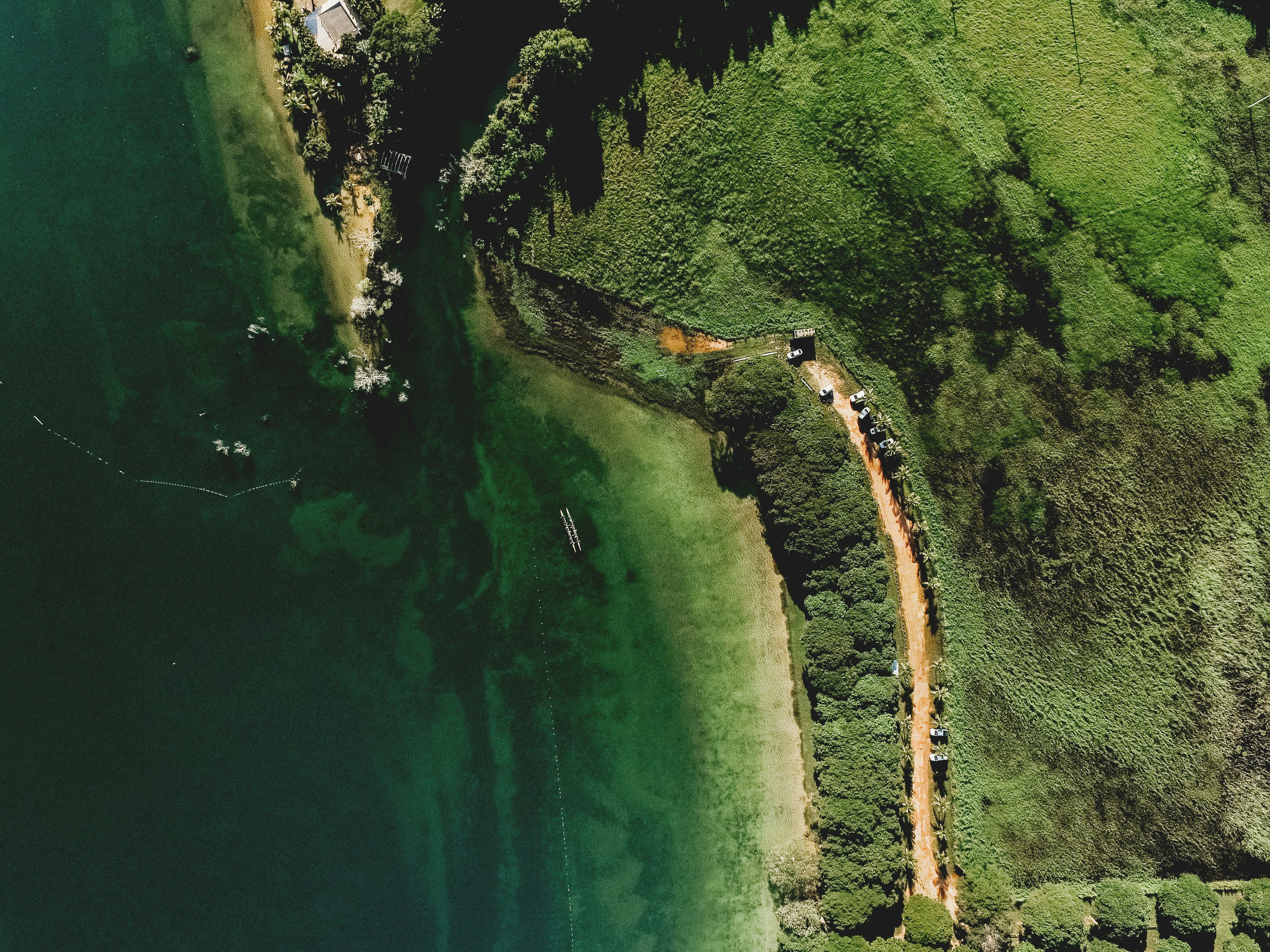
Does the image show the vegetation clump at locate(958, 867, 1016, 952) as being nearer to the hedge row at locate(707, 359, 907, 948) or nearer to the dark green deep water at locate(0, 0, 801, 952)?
the hedge row at locate(707, 359, 907, 948)

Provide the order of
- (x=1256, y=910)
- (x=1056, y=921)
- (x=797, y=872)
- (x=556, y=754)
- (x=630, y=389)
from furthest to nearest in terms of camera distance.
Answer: (x=556, y=754) < (x=630, y=389) < (x=797, y=872) < (x=1056, y=921) < (x=1256, y=910)

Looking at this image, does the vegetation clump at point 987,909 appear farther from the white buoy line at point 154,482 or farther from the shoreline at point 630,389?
the white buoy line at point 154,482

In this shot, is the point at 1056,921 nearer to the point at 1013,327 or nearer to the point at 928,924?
the point at 928,924

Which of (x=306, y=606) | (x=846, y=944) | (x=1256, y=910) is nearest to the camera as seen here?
(x=1256, y=910)

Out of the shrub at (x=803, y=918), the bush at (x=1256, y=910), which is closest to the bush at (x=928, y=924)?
the shrub at (x=803, y=918)

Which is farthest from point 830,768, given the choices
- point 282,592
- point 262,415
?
point 262,415

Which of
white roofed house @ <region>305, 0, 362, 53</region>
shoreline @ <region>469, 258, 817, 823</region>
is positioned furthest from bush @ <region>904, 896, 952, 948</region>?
white roofed house @ <region>305, 0, 362, 53</region>

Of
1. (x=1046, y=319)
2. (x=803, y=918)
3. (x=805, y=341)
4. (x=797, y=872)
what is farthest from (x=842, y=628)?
(x=1046, y=319)
